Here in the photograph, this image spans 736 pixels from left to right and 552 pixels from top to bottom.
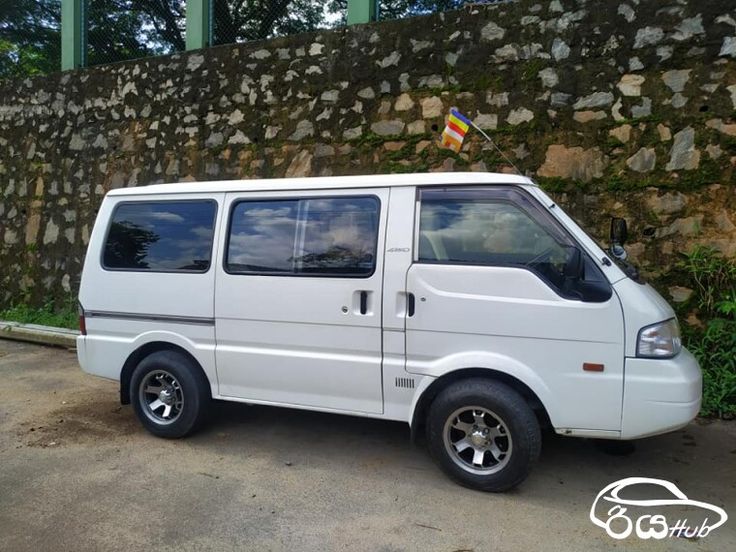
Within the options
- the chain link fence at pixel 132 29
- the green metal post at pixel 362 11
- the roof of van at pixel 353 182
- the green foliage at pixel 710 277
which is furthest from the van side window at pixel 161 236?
the chain link fence at pixel 132 29

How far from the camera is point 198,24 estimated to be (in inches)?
336

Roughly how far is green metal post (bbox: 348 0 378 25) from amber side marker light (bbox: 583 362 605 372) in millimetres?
5569

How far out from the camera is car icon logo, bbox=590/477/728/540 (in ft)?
10.6

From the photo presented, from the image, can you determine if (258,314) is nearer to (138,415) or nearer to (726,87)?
(138,415)

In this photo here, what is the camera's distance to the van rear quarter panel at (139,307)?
4.39m

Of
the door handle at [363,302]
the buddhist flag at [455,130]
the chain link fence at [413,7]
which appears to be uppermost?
the chain link fence at [413,7]

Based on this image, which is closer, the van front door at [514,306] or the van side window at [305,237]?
the van front door at [514,306]

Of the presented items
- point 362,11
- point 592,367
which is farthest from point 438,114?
point 592,367

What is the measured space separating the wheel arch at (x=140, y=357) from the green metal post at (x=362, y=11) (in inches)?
193

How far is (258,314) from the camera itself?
4172 mm

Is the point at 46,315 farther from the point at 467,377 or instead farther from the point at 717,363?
the point at 717,363

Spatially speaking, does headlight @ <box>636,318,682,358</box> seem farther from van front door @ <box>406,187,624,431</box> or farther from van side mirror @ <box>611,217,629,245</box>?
van side mirror @ <box>611,217,629,245</box>

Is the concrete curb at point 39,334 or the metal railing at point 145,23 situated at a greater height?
the metal railing at point 145,23

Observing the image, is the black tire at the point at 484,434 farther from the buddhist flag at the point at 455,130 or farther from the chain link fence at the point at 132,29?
the chain link fence at the point at 132,29
